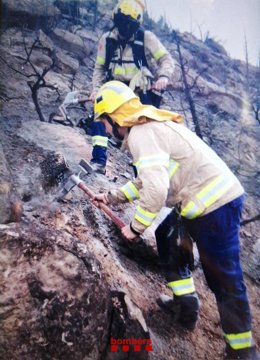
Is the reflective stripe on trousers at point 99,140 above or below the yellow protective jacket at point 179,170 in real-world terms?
below

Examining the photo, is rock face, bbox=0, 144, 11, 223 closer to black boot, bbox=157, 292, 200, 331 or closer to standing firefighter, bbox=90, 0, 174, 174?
standing firefighter, bbox=90, 0, 174, 174

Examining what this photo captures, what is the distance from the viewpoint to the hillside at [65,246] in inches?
47.1

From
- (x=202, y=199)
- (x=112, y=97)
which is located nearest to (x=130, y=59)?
(x=112, y=97)

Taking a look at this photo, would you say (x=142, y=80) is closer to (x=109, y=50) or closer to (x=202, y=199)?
(x=109, y=50)

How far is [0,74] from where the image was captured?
3213 mm

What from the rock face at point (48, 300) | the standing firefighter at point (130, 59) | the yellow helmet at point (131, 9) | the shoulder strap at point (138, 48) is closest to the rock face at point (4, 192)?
the rock face at point (48, 300)

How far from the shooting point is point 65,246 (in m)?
1.39

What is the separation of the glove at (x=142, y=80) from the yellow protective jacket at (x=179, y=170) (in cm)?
131

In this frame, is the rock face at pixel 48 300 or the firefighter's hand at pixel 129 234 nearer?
the rock face at pixel 48 300

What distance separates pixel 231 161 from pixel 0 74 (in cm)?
366

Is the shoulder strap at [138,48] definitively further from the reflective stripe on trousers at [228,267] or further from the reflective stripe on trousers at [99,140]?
the reflective stripe on trousers at [228,267]

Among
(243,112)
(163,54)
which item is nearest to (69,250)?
(163,54)

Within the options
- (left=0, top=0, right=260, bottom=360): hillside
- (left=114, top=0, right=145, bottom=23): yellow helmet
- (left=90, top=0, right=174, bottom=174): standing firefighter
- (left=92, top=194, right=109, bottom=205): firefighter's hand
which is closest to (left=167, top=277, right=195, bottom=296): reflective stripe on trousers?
(left=0, top=0, right=260, bottom=360): hillside

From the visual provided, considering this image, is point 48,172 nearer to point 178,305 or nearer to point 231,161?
point 178,305
